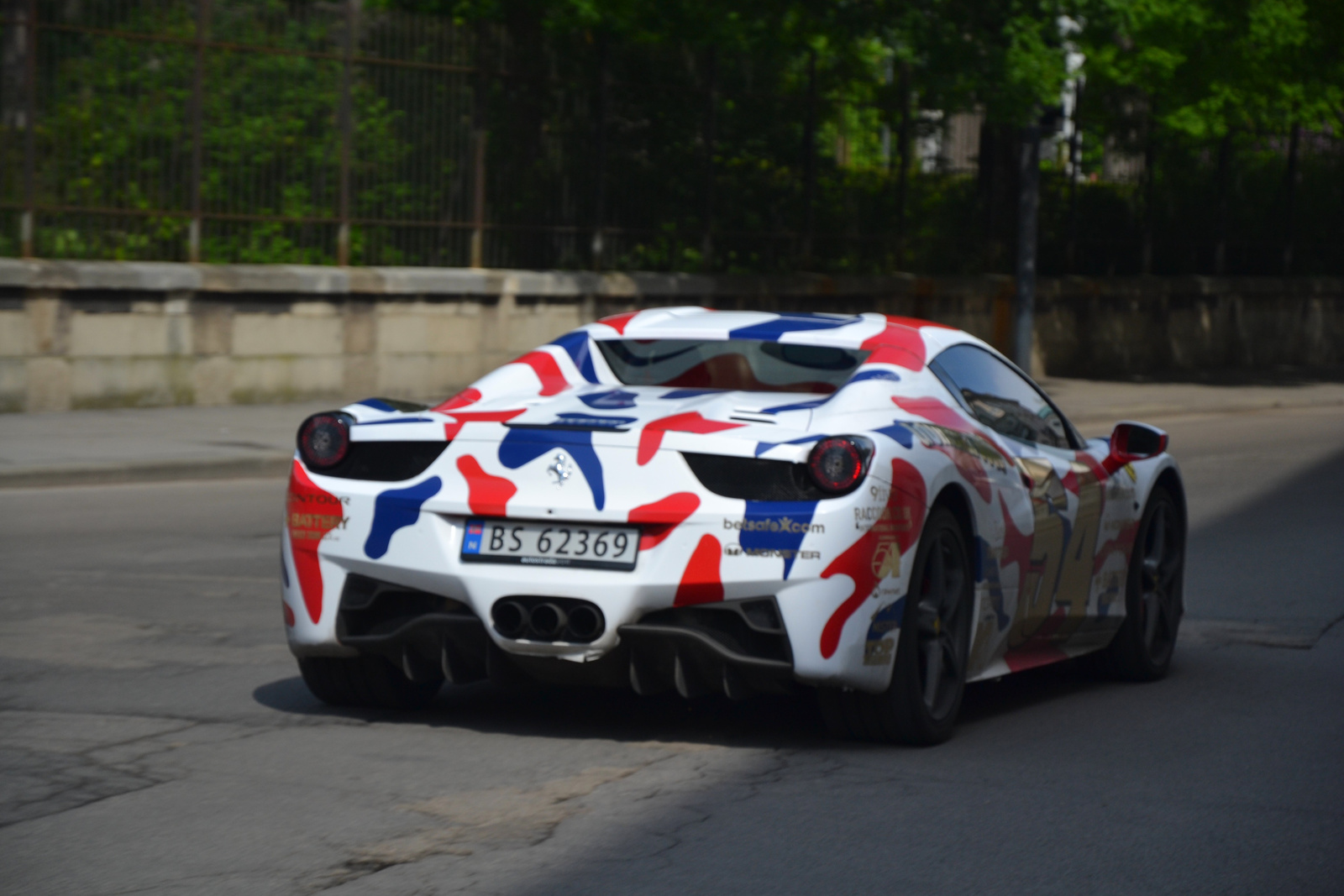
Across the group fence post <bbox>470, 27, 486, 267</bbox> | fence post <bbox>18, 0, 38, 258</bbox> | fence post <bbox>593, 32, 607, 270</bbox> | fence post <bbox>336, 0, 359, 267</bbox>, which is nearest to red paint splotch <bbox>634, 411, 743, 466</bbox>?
fence post <bbox>18, 0, 38, 258</bbox>

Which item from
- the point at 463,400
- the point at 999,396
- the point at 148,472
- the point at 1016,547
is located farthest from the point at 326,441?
the point at 148,472

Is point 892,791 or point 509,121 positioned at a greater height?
point 509,121

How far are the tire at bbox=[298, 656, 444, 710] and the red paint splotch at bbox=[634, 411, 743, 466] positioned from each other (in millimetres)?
1059

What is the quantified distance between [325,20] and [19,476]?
7.30 m

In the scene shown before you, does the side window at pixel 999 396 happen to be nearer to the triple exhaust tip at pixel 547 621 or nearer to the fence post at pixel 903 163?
the triple exhaust tip at pixel 547 621

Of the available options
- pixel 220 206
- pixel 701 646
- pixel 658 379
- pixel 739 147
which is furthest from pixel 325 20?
pixel 701 646

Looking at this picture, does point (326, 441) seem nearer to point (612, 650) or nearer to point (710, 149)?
point (612, 650)

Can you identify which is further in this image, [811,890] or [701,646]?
[701,646]

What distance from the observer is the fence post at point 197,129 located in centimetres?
1819

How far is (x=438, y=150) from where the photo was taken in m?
20.2

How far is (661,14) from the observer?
21078mm

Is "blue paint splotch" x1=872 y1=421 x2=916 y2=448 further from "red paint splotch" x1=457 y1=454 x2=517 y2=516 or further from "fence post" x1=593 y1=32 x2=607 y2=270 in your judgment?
"fence post" x1=593 y1=32 x2=607 y2=270

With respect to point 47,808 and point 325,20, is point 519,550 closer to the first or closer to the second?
point 47,808

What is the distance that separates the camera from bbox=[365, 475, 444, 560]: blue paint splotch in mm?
5613
